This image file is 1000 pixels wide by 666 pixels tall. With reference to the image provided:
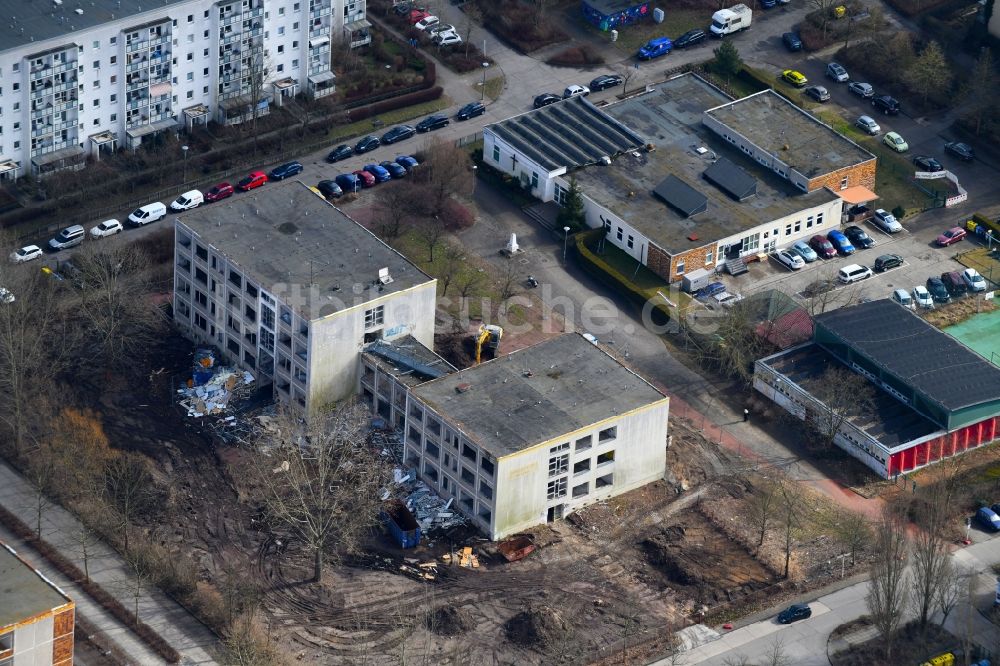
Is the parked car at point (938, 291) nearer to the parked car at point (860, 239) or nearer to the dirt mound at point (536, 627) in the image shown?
the parked car at point (860, 239)

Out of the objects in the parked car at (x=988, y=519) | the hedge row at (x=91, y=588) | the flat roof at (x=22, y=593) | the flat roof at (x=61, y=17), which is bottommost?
the hedge row at (x=91, y=588)

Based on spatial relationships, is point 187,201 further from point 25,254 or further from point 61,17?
point 61,17

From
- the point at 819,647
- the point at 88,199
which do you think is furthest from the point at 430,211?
the point at 819,647

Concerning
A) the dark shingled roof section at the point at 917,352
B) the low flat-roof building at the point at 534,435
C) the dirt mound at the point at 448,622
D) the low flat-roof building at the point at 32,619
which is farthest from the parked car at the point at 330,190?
the low flat-roof building at the point at 32,619

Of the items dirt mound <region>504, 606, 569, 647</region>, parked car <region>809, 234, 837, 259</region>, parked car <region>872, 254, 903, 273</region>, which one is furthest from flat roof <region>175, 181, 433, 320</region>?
parked car <region>872, 254, 903, 273</region>

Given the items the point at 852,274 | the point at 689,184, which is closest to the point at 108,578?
the point at 689,184
